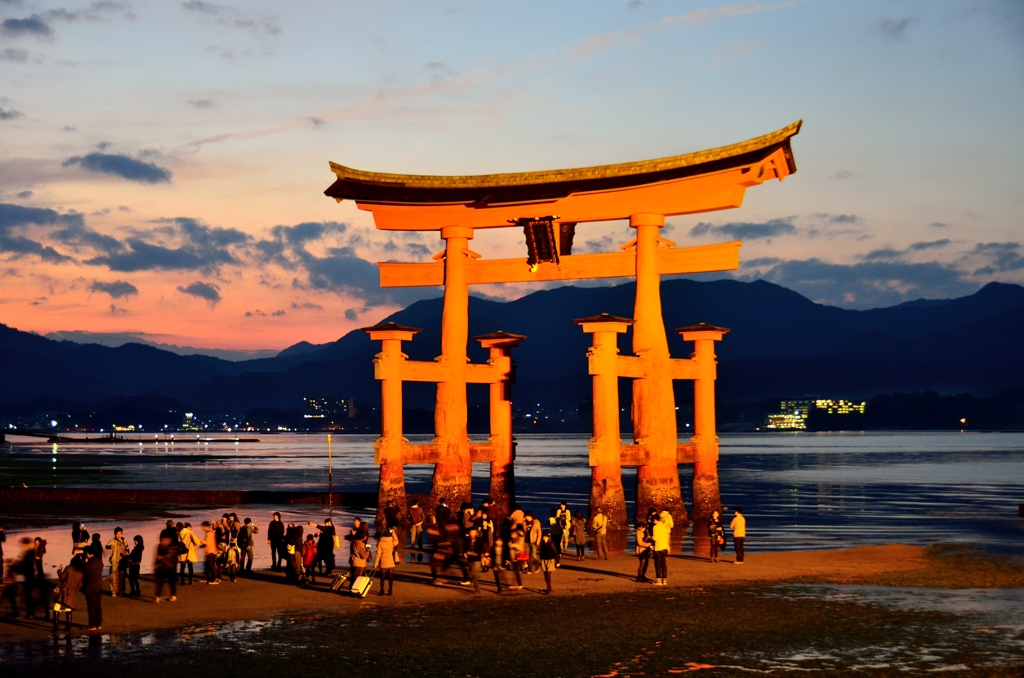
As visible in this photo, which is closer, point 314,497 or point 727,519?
point 727,519

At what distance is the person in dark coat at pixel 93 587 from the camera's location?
703 inches

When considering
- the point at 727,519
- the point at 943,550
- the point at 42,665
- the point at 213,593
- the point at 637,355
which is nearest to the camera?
the point at 42,665

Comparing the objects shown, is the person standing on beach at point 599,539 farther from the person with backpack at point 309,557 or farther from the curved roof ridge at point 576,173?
the curved roof ridge at point 576,173

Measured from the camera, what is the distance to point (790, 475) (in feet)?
328

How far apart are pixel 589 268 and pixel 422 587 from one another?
1815 cm

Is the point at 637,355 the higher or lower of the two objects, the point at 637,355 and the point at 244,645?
the higher

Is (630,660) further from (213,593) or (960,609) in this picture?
(213,593)

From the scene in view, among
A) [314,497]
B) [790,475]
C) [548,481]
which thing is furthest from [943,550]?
[790,475]

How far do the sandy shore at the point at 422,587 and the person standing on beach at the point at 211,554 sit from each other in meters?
0.25

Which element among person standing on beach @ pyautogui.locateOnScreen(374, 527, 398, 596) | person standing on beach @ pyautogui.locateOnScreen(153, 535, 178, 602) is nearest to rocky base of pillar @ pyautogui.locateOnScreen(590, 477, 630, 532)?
person standing on beach @ pyautogui.locateOnScreen(374, 527, 398, 596)

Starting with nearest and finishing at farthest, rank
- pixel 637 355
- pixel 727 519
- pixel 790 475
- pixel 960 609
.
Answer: pixel 960 609
pixel 637 355
pixel 727 519
pixel 790 475

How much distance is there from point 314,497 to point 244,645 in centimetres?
4024

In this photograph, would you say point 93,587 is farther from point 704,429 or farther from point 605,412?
point 704,429

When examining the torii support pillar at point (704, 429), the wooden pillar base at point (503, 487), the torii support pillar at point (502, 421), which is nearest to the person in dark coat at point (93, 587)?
the torii support pillar at point (502, 421)
